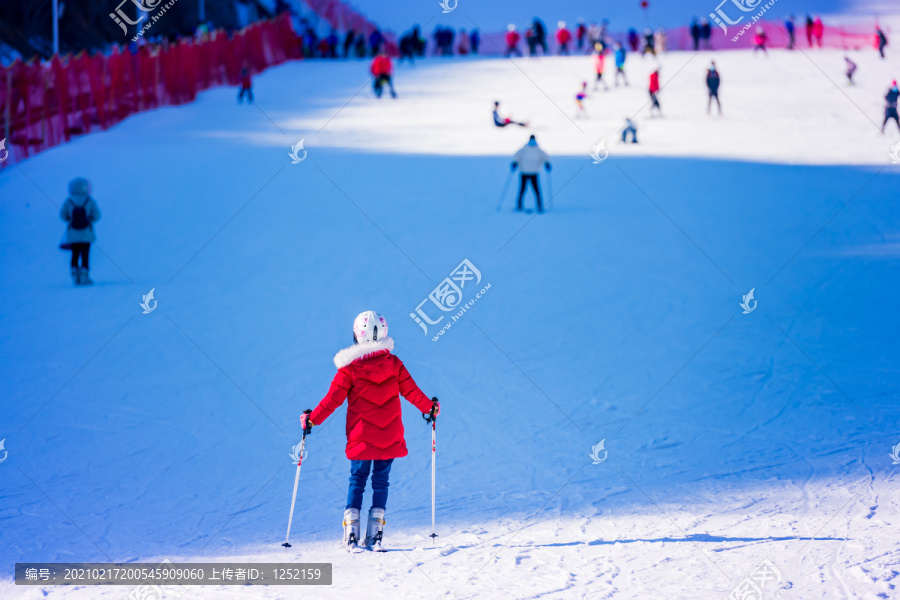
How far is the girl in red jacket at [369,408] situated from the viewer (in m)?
4.48

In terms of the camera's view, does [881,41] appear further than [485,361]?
Yes

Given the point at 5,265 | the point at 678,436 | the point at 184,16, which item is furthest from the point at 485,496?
the point at 184,16

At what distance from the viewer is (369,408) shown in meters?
4.55

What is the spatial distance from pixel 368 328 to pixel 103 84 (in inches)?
712

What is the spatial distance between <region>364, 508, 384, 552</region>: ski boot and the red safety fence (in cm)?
1354

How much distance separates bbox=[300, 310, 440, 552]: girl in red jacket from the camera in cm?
448

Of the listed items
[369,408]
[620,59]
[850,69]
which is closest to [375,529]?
[369,408]

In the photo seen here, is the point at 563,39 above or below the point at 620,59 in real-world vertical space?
above

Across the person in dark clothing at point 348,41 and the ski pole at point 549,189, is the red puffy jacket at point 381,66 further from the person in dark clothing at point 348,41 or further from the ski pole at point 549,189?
the person in dark clothing at point 348,41

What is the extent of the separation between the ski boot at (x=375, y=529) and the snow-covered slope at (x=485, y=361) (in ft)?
0.38

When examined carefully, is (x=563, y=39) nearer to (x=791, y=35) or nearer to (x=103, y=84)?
(x=791, y=35)

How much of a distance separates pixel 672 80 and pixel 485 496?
22.6 m

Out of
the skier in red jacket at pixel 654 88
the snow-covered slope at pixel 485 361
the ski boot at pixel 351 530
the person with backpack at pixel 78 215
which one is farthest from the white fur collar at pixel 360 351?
the skier in red jacket at pixel 654 88

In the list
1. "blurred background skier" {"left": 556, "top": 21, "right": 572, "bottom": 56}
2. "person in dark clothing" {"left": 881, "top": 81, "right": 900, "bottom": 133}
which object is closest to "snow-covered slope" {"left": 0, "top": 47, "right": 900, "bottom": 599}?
"person in dark clothing" {"left": 881, "top": 81, "right": 900, "bottom": 133}
